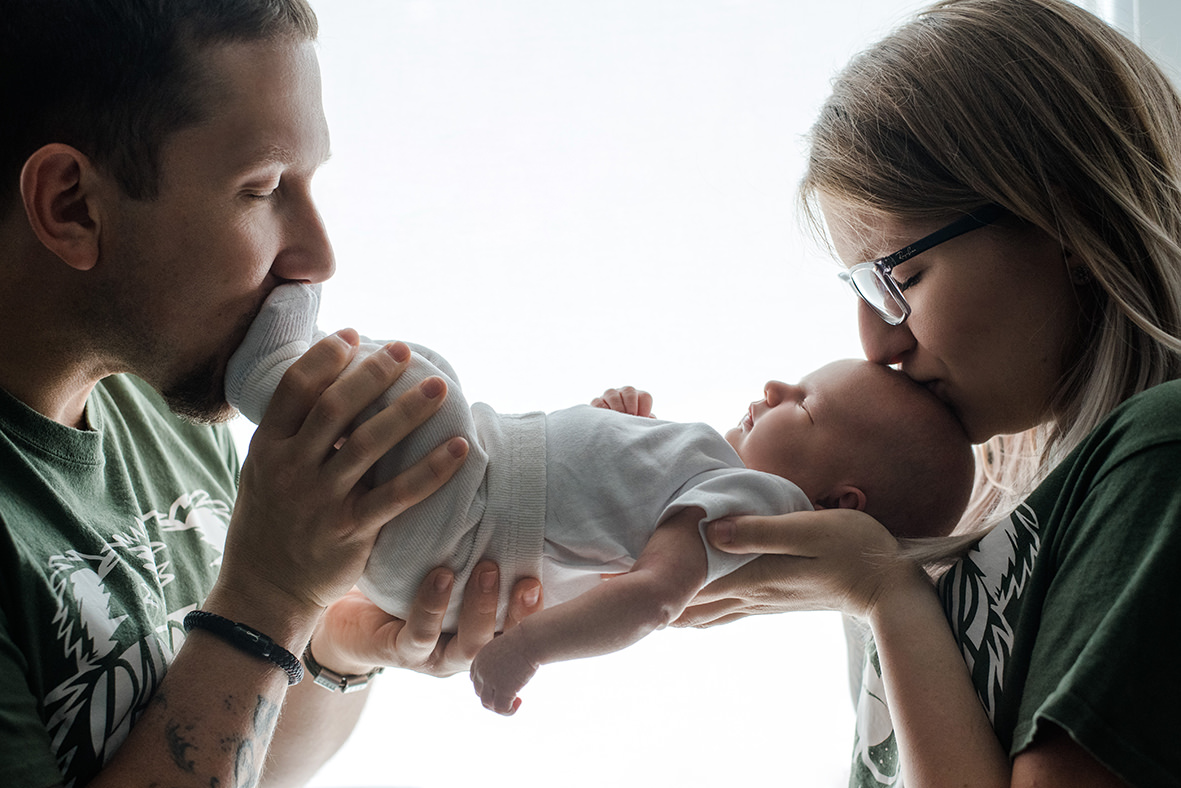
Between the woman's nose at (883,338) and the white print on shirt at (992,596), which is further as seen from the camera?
the woman's nose at (883,338)

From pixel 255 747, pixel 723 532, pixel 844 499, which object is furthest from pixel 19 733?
pixel 844 499

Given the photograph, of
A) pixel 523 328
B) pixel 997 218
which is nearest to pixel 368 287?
pixel 523 328

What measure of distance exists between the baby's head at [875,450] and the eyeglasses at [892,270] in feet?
0.44

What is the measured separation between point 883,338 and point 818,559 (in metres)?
0.40

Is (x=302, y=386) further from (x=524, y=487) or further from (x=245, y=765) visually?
(x=245, y=765)

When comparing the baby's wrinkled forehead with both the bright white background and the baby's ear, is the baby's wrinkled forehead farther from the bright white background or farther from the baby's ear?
the bright white background

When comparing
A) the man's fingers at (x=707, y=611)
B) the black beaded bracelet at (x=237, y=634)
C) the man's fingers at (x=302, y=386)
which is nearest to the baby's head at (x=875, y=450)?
the man's fingers at (x=707, y=611)

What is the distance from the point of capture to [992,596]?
115cm

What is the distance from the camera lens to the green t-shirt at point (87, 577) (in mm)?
1043

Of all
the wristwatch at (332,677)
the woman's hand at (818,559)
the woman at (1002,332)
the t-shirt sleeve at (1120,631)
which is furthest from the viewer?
the wristwatch at (332,677)

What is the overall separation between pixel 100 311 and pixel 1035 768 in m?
1.35

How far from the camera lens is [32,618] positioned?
3.47ft

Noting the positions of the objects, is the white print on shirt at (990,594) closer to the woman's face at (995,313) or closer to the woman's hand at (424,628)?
the woman's face at (995,313)

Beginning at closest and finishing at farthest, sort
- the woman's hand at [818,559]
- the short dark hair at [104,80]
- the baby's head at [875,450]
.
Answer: the short dark hair at [104,80], the woman's hand at [818,559], the baby's head at [875,450]
